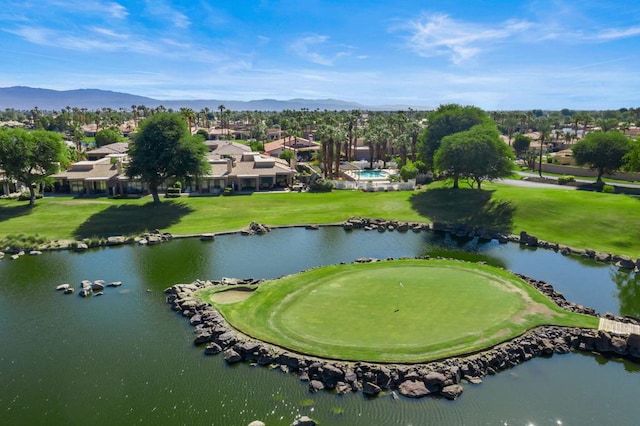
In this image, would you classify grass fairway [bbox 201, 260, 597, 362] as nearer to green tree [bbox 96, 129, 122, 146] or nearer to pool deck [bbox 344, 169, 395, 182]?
pool deck [bbox 344, 169, 395, 182]

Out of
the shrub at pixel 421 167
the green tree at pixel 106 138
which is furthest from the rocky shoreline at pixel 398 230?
the green tree at pixel 106 138

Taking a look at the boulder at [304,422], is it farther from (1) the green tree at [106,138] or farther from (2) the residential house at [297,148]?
(1) the green tree at [106,138]

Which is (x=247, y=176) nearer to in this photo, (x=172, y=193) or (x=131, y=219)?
(x=172, y=193)

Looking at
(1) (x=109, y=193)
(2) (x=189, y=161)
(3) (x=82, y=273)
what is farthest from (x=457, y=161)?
(1) (x=109, y=193)

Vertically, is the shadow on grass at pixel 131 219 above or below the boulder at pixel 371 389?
above

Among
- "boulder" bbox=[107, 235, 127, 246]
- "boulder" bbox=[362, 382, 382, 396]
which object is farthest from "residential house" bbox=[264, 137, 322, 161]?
"boulder" bbox=[362, 382, 382, 396]

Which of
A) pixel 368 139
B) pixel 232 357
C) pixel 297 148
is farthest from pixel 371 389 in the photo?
pixel 297 148

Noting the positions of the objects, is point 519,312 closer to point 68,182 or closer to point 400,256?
point 400,256
